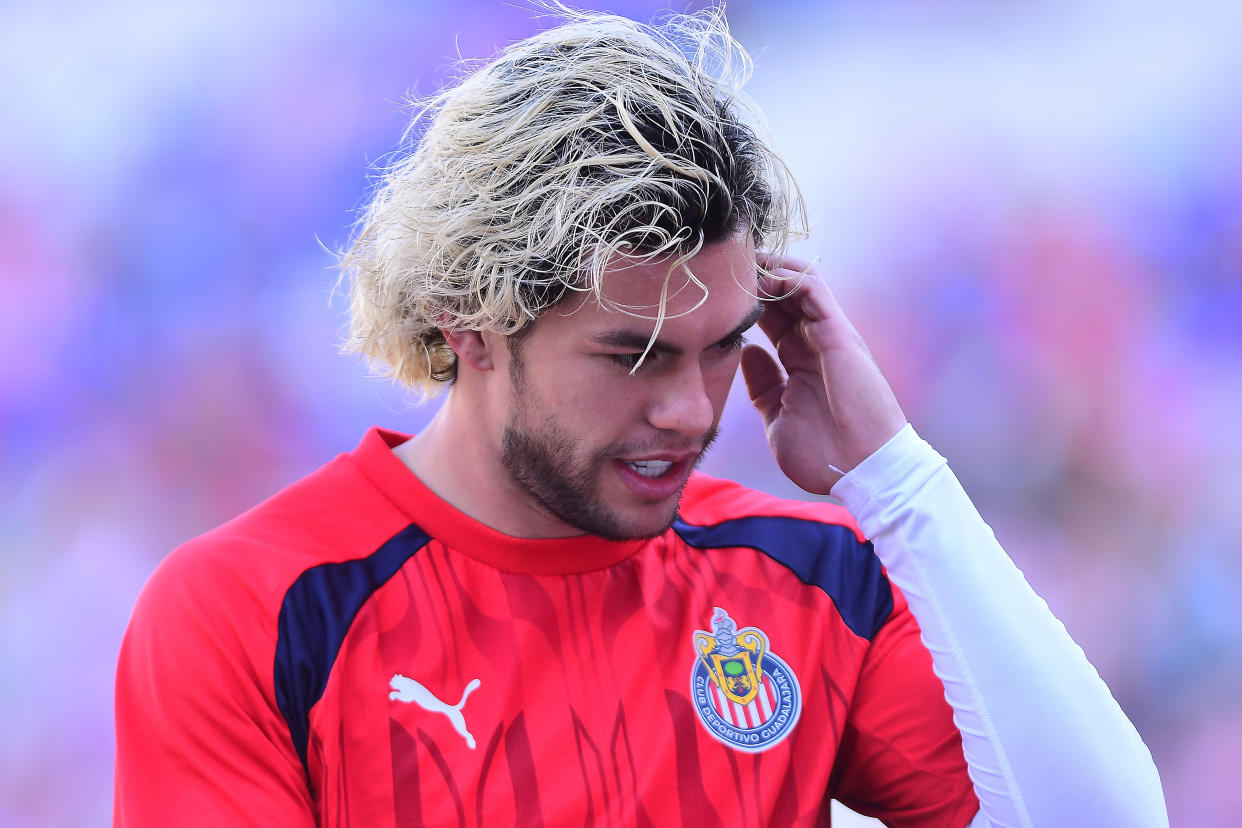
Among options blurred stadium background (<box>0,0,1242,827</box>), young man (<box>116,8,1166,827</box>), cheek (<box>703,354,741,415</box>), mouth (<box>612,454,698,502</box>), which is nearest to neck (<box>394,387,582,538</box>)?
young man (<box>116,8,1166,827</box>)

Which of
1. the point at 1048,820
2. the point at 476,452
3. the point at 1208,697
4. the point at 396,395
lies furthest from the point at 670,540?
the point at 1208,697

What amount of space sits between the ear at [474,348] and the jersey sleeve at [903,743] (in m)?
0.56

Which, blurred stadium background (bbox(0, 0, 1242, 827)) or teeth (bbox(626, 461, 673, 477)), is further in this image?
blurred stadium background (bbox(0, 0, 1242, 827))

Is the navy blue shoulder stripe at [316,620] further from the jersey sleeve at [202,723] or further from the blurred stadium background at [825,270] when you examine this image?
the blurred stadium background at [825,270]

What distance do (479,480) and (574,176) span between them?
1.19ft

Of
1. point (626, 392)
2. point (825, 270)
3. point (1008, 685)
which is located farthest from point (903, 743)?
point (825, 270)

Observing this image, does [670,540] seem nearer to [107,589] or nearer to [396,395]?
[396,395]

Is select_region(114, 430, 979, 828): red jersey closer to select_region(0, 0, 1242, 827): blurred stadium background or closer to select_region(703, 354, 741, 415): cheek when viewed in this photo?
select_region(703, 354, 741, 415): cheek

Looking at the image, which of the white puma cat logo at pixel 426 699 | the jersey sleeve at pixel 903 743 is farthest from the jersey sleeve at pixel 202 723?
the jersey sleeve at pixel 903 743

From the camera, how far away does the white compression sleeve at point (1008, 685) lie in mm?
1014

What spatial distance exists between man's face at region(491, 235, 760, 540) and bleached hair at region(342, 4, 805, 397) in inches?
1.0

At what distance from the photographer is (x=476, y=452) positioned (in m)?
1.19

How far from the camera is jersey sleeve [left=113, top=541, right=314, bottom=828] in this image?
0.92m

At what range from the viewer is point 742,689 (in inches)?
Result: 44.7
